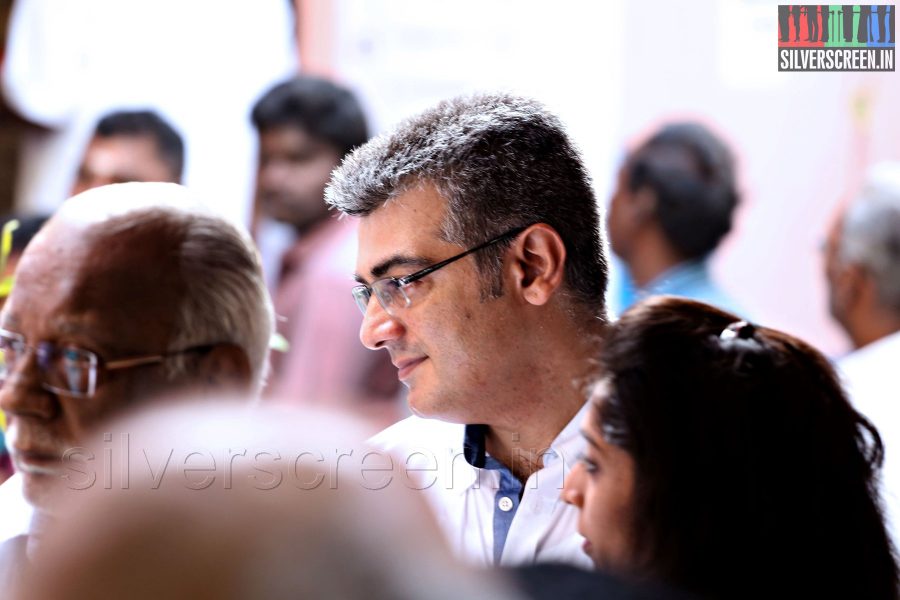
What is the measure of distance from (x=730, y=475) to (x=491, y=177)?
635mm

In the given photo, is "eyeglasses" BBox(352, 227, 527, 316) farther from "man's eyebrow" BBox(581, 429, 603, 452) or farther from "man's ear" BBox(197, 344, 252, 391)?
"man's eyebrow" BBox(581, 429, 603, 452)

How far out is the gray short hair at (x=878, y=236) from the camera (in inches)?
130

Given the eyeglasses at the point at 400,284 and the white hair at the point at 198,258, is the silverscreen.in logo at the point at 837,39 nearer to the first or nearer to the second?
the eyeglasses at the point at 400,284

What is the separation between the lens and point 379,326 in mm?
1794

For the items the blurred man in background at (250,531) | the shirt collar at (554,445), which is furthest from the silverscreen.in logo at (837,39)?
the blurred man in background at (250,531)

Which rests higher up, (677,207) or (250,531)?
(250,531)

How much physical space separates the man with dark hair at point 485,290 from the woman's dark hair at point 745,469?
0.32m

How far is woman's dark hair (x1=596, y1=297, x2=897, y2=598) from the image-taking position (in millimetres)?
1378

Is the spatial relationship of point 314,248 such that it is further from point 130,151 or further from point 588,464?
point 588,464

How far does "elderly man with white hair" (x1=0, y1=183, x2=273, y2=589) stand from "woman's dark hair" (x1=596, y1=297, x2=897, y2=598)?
69 cm

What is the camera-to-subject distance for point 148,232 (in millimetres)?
1772

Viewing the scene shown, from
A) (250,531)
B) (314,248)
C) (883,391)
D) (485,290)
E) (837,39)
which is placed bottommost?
(883,391)

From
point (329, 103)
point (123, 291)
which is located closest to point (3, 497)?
point (123, 291)

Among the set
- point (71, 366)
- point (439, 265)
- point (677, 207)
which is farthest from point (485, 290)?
point (677, 207)
